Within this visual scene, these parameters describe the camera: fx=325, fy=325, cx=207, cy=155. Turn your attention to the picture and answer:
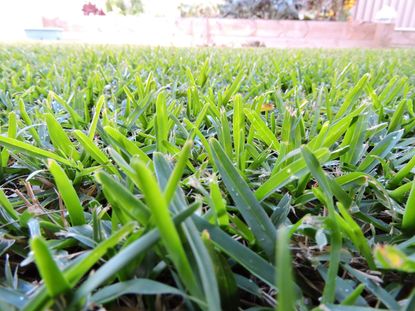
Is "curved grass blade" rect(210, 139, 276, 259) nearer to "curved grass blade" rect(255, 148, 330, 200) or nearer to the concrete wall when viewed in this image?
"curved grass blade" rect(255, 148, 330, 200)

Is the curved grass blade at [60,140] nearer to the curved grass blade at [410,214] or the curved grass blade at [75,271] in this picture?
the curved grass blade at [75,271]

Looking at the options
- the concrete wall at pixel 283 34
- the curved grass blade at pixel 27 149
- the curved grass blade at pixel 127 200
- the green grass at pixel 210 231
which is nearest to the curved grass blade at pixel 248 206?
the green grass at pixel 210 231

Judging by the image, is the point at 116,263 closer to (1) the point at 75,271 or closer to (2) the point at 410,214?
(1) the point at 75,271

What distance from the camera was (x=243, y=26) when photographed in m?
6.34

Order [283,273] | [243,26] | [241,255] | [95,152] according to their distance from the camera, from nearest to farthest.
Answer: [283,273] → [241,255] → [95,152] → [243,26]

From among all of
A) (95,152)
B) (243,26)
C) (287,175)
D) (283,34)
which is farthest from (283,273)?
(283,34)

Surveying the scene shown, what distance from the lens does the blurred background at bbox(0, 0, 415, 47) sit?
6.32 metres

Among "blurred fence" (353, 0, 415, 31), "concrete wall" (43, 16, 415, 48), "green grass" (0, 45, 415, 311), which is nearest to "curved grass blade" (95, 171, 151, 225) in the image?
"green grass" (0, 45, 415, 311)

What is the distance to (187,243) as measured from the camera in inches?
10.6

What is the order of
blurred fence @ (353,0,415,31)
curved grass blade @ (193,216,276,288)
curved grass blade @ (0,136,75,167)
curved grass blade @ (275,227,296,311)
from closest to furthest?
1. curved grass blade @ (275,227,296,311)
2. curved grass blade @ (193,216,276,288)
3. curved grass blade @ (0,136,75,167)
4. blurred fence @ (353,0,415,31)

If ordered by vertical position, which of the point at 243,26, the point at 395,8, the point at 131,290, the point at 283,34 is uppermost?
the point at 395,8

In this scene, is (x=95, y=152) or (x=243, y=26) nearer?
(x=95, y=152)

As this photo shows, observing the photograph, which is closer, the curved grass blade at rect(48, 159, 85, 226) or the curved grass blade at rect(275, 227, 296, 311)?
the curved grass blade at rect(275, 227, 296, 311)

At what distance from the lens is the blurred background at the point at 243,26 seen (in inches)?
249
